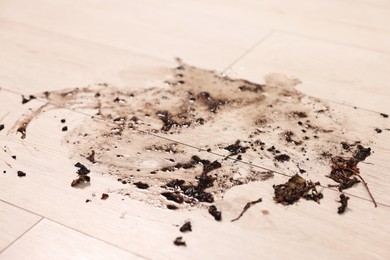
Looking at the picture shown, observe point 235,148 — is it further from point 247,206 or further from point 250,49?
point 250,49

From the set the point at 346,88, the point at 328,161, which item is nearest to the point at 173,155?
the point at 328,161

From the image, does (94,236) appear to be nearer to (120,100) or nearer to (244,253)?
(244,253)

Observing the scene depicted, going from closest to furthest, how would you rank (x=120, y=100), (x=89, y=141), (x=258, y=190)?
(x=258, y=190)
(x=89, y=141)
(x=120, y=100)

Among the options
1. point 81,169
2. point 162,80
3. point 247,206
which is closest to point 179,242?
point 247,206

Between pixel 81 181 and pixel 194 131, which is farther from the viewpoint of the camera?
pixel 194 131

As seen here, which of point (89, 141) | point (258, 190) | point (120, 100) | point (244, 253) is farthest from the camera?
point (120, 100)

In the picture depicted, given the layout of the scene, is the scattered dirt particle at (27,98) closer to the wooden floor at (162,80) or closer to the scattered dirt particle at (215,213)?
the wooden floor at (162,80)

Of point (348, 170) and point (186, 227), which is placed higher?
point (348, 170)
